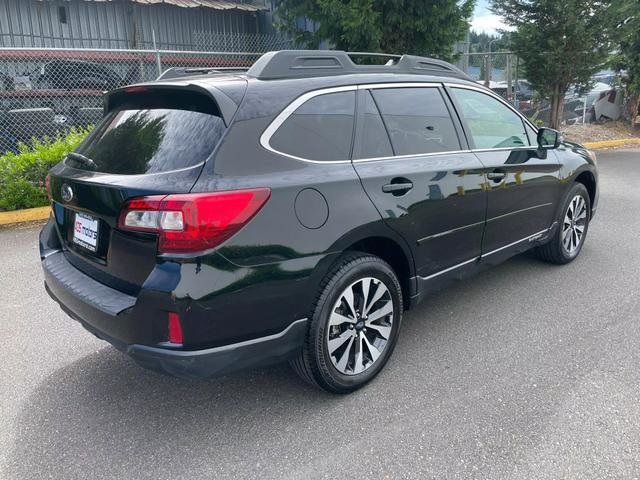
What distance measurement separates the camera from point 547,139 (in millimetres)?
4383

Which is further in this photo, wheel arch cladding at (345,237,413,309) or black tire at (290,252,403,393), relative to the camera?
wheel arch cladding at (345,237,413,309)

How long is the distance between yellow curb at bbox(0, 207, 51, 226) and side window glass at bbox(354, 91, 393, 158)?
506 centimetres

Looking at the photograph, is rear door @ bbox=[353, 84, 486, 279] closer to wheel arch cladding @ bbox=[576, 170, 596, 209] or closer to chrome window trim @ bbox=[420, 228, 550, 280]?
chrome window trim @ bbox=[420, 228, 550, 280]

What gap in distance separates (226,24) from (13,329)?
13.2 m

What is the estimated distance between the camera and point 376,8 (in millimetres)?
9547

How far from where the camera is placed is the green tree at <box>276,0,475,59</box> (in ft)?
30.1

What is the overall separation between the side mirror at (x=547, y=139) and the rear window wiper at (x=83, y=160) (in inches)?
132

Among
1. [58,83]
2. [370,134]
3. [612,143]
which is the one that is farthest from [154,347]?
[612,143]

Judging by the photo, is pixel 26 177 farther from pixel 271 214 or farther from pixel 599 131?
pixel 599 131

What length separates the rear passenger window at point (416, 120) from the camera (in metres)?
3.20

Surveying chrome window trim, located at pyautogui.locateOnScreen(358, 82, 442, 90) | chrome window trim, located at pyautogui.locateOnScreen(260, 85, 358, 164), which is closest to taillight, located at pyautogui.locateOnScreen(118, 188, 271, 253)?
chrome window trim, located at pyautogui.locateOnScreen(260, 85, 358, 164)

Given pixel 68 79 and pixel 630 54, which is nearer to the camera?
pixel 68 79

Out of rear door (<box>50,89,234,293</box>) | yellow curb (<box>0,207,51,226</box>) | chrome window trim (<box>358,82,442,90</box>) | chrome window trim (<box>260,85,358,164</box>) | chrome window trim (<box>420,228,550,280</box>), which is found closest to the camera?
rear door (<box>50,89,234,293</box>)

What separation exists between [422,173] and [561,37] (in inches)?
401
